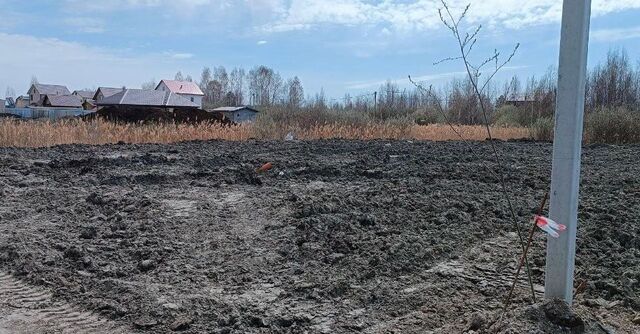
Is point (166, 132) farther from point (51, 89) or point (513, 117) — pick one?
point (51, 89)

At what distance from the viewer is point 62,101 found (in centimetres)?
6125

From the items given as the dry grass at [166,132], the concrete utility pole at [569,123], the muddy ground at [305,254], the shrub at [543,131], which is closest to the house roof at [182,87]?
the dry grass at [166,132]

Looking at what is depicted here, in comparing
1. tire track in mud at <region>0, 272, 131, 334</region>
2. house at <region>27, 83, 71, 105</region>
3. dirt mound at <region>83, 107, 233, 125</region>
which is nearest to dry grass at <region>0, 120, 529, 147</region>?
dirt mound at <region>83, 107, 233, 125</region>

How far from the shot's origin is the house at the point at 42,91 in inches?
2450

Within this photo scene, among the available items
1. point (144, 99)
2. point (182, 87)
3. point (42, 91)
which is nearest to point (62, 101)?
point (42, 91)

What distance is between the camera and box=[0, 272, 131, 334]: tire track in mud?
8.16ft

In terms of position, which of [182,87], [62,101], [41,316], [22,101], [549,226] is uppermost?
[182,87]

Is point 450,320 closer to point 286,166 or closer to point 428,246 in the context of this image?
point 428,246

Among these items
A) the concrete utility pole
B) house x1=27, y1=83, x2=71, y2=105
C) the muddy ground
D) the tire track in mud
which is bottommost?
the tire track in mud

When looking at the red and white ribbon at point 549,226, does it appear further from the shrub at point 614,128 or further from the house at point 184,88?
the house at point 184,88

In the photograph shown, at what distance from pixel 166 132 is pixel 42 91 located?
190 feet

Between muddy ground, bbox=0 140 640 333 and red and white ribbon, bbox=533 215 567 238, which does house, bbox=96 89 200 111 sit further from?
red and white ribbon, bbox=533 215 567 238

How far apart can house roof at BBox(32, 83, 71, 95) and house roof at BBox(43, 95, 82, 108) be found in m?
1.63

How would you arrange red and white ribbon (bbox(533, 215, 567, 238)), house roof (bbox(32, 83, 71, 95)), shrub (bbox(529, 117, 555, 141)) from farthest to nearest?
1. house roof (bbox(32, 83, 71, 95))
2. shrub (bbox(529, 117, 555, 141))
3. red and white ribbon (bbox(533, 215, 567, 238))
